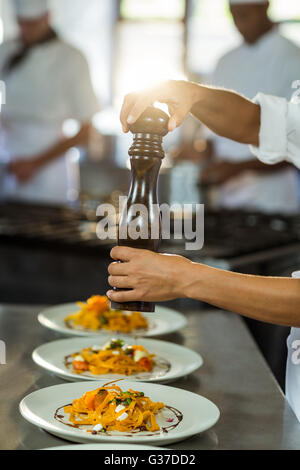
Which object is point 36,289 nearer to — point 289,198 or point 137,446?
point 137,446

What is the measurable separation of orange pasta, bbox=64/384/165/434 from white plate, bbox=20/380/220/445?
18 millimetres

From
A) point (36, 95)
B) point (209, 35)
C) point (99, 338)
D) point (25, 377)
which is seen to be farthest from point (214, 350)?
point (209, 35)

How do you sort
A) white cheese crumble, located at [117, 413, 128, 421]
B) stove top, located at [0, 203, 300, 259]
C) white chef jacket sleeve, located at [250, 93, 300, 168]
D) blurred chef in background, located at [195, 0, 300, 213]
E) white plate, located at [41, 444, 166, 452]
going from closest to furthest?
white plate, located at [41, 444, 166, 452] < white cheese crumble, located at [117, 413, 128, 421] < white chef jacket sleeve, located at [250, 93, 300, 168] < stove top, located at [0, 203, 300, 259] < blurred chef in background, located at [195, 0, 300, 213]

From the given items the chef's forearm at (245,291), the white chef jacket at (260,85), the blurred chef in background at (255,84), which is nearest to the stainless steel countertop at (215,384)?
the chef's forearm at (245,291)

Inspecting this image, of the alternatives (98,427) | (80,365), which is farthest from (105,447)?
(80,365)

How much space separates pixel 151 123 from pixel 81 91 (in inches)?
123

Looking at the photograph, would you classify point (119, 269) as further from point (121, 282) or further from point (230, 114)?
point (230, 114)

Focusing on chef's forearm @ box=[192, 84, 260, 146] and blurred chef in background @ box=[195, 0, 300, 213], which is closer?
chef's forearm @ box=[192, 84, 260, 146]

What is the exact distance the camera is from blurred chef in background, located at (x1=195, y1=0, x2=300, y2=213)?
3.62 m

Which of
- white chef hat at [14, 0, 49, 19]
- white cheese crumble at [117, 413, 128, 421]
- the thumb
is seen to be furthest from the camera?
white chef hat at [14, 0, 49, 19]

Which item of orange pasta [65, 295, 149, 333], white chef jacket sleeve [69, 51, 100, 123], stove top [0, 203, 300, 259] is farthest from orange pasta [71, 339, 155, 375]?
white chef jacket sleeve [69, 51, 100, 123]

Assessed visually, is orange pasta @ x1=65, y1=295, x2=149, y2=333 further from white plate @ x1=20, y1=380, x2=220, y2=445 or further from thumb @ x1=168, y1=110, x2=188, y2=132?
thumb @ x1=168, y1=110, x2=188, y2=132

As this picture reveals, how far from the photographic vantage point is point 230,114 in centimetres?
157

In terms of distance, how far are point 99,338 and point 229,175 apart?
2.31m
